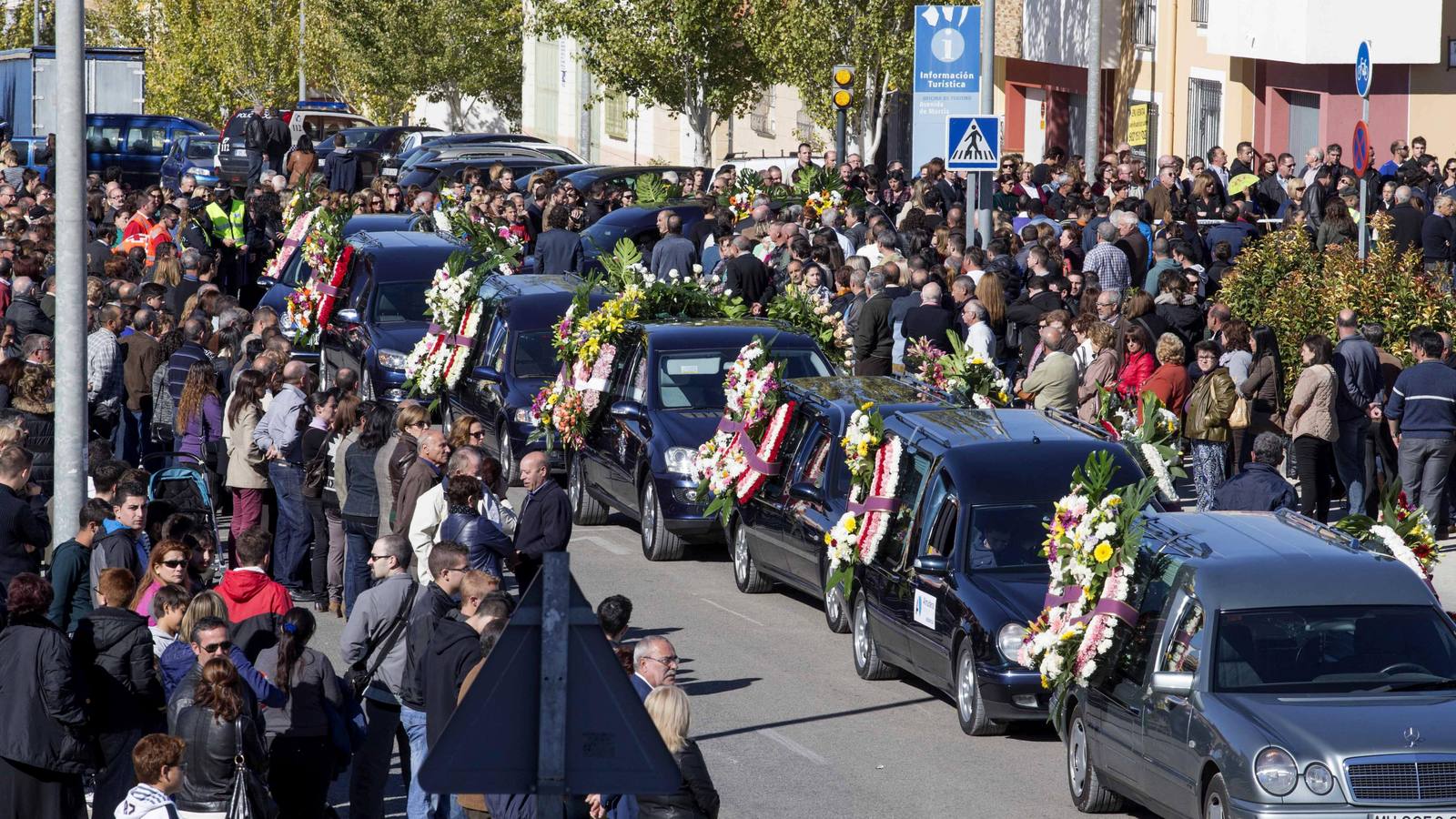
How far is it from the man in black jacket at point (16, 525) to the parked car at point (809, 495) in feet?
16.5

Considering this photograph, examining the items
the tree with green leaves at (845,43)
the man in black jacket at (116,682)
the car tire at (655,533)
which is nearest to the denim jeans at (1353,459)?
the car tire at (655,533)

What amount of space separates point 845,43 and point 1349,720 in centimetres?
3151

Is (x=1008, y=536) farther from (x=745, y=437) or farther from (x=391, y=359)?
(x=391, y=359)

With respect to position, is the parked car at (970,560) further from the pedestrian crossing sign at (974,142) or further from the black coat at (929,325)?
the pedestrian crossing sign at (974,142)

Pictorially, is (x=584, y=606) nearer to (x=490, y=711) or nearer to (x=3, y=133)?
(x=490, y=711)

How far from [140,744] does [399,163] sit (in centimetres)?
3146

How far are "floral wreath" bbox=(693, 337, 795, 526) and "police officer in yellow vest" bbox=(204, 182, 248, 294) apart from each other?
41.0 feet

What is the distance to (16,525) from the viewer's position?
37.3 ft

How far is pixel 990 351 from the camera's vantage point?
18.2m

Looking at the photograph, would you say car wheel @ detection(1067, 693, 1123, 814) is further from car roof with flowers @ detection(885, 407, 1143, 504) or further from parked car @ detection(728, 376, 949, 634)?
parked car @ detection(728, 376, 949, 634)

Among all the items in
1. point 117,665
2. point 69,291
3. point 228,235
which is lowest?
point 117,665

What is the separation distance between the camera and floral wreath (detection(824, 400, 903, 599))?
1301 cm

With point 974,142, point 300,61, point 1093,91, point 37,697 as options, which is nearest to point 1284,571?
point 37,697

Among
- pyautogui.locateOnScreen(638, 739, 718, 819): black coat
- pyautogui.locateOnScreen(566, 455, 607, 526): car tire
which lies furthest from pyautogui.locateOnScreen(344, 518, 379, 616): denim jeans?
pyautogui.locateOnScreen(638, 739, 718, 819): black coat
